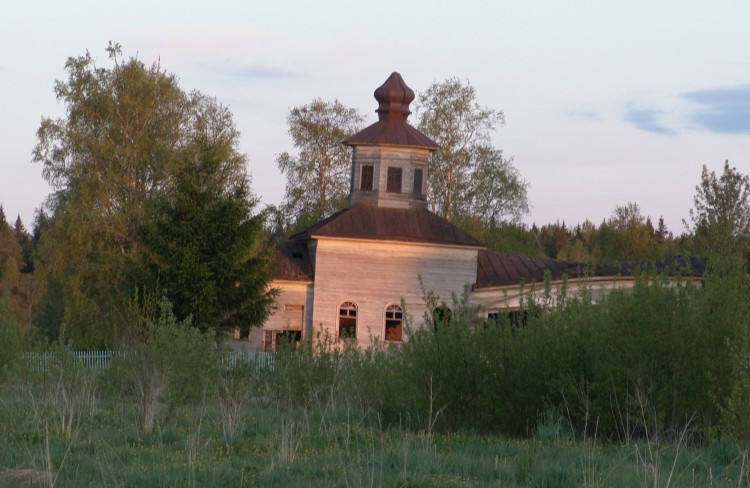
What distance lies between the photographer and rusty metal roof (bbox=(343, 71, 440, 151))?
145ft

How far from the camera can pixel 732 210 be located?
37.0 metres

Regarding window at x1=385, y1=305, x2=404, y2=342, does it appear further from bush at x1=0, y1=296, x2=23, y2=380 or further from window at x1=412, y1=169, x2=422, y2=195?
bush at x1=0, y1=296, x2=23, y2=380

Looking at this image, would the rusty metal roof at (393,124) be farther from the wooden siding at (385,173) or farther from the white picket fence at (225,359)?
the white picket fence at (225,359)

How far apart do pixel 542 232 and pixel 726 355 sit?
323ft

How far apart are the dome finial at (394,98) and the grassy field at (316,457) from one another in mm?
32279

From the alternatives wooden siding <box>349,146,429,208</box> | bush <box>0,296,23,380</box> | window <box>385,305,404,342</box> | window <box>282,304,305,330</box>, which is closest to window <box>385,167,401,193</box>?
wooden siding <box>349,146,429,208</box>

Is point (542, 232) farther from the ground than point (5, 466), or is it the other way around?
point (542, 232)

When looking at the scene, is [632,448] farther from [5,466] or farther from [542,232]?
[542,232]

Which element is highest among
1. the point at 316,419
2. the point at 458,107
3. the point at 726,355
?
the point at 458,107

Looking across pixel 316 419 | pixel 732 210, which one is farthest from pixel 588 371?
pixel 732 210

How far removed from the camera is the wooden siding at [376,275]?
134 feet

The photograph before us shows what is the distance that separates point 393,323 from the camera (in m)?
41.7

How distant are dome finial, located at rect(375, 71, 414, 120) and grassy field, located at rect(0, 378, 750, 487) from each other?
3228 cm

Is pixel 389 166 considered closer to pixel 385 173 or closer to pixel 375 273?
pixel 385 173
